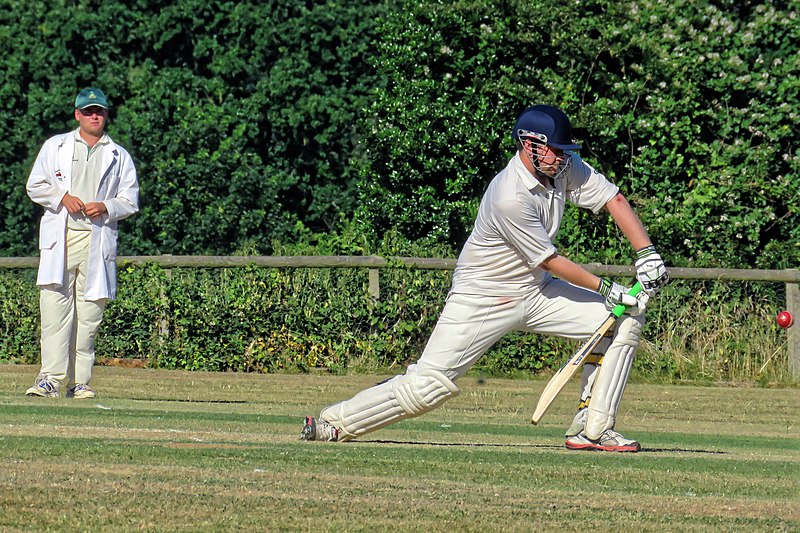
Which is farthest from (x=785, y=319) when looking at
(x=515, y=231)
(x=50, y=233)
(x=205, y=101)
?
(x=205, y=101)

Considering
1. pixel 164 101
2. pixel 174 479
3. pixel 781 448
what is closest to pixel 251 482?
pixel 174 479

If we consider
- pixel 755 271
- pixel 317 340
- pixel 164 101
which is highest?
pixel 164 101

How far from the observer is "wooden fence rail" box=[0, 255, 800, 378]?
13656 millimetres

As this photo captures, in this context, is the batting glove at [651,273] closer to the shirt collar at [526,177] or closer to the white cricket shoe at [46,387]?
the shirt collar at [526,177]

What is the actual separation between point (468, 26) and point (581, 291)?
→ 808cm

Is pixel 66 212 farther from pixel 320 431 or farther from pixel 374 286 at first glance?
pixel 374 286

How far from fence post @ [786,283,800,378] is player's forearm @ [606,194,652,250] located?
20.3 feet

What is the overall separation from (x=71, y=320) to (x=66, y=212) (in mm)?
817

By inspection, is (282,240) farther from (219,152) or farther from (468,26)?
(468,26)

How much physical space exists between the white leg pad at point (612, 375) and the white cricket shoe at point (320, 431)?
1.41 m

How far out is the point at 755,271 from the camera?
544 inches

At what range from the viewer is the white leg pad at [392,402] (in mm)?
7512

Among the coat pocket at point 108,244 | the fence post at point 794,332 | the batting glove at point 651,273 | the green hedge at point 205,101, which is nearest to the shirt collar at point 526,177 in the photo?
the batting glove at point 651,273

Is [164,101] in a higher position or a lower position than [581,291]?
higher
